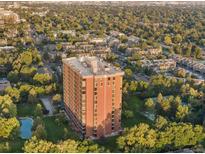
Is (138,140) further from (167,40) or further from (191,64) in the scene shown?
(167,40)

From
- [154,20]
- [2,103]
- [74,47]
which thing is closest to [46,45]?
[74,47]

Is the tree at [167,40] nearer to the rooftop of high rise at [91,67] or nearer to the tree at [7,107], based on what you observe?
the rooftop of high rise at [91,67]

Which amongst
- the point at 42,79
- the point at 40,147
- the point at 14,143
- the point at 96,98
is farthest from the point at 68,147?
the point at 42,79

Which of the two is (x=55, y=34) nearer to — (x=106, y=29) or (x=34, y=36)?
(x=34, y=36)

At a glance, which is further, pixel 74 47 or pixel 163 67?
pixel 74 47

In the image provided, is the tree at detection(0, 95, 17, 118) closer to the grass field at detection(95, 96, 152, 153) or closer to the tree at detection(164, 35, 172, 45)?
the grass field at detection(95, 96, 152, 153)

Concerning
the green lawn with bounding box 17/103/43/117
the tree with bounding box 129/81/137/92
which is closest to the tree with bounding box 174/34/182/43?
the tree with bounding box 129/81/137/92

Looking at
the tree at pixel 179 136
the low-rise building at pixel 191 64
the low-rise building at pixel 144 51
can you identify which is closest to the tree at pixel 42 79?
the tree at pixel 179 136
